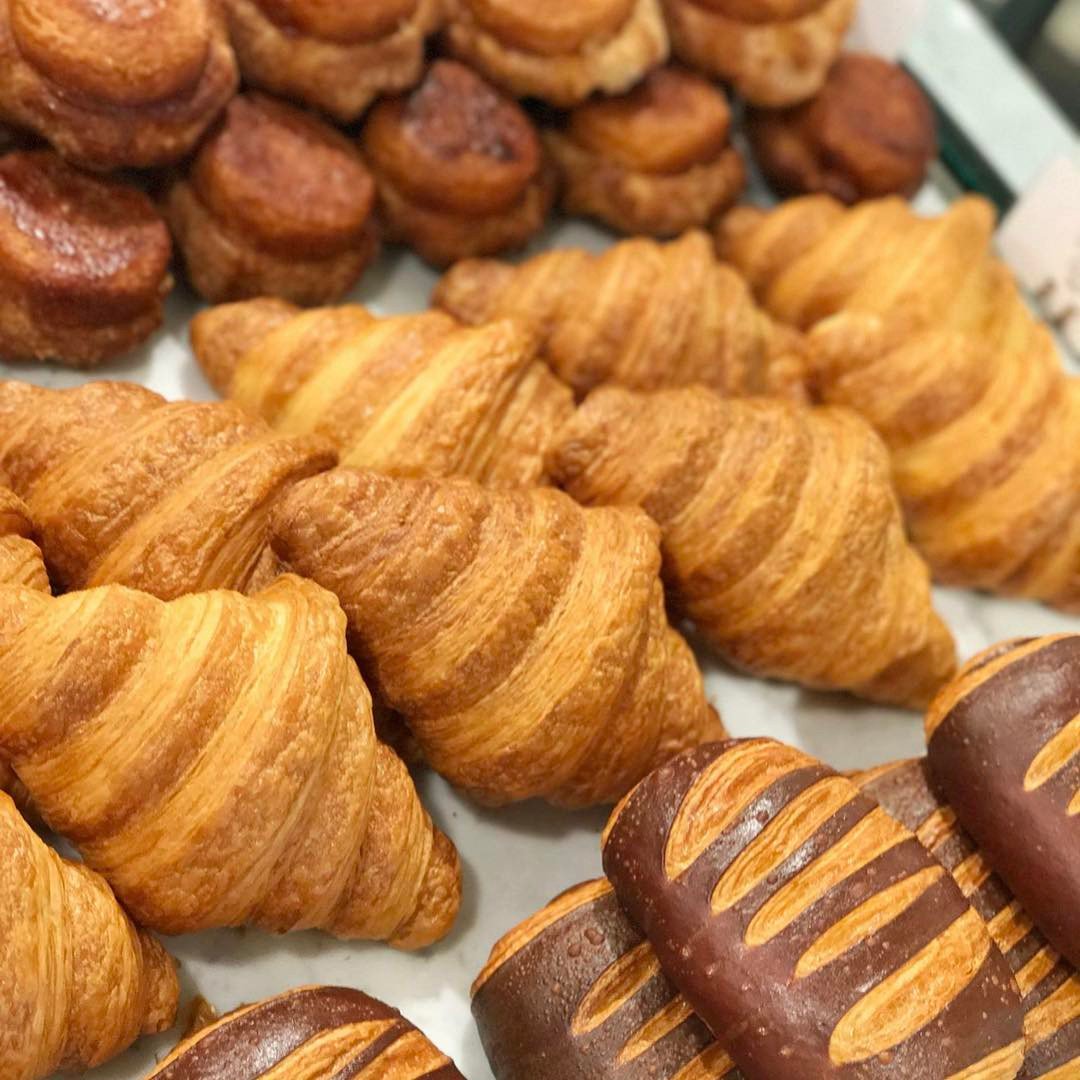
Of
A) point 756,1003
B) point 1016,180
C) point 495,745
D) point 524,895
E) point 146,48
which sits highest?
point 1016,180

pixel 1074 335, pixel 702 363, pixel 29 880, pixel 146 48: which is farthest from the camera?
pixel 1074 335

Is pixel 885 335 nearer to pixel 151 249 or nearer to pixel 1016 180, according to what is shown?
pixel 1016 180

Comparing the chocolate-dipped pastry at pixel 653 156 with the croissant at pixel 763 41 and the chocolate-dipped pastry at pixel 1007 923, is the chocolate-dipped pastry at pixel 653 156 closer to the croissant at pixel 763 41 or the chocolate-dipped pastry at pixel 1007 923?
the croissant at pixel 763 41

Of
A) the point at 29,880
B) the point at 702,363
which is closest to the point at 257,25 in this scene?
the point at 702,363

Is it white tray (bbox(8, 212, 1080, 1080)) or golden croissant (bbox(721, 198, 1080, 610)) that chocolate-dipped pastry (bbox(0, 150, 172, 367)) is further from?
golden croissant (bbox(721, 198, 1080, 610))

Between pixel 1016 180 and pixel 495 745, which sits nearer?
pixel 495 745

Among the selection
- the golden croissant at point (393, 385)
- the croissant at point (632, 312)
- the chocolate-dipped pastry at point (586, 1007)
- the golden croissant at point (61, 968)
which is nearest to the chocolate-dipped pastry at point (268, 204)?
the golden croissant at point (393, 385)

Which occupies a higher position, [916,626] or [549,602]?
[916,626]

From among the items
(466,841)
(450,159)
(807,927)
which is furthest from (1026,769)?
(450,159)

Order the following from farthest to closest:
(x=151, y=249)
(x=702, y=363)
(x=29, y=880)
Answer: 1. (x=702, y=363)
2. (x=151, y=249)
3. (x=29, y=880)
